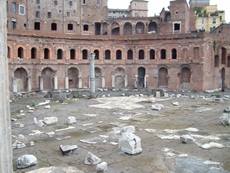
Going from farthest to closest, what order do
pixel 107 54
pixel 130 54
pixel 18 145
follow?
pixel 130 54 < pixel 107 54 < pixel 18 145

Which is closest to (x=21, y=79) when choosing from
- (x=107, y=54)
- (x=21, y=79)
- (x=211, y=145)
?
(x=21, y=79)

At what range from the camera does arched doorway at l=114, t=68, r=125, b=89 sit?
146 ft

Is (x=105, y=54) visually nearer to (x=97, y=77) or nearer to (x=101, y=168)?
(x=97, y=77)

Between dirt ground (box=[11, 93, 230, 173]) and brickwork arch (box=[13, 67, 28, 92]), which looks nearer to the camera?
dirt ground (box=[11, 93, 230, 173])

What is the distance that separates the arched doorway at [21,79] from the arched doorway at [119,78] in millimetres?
11412

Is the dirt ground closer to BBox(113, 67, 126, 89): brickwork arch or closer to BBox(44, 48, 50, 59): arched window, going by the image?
BBox(44, 48, 50, 59): arched window

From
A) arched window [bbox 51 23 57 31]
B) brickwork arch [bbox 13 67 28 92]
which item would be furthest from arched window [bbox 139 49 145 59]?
brickwork arch [bbox 13 67 28 92]

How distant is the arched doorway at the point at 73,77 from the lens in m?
42.9

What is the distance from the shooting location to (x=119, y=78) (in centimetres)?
4450

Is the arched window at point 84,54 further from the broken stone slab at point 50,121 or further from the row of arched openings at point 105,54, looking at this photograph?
the broken stone slab at point 50,121

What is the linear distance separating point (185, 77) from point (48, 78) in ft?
54.3

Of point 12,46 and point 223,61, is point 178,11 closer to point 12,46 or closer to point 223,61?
point 223,61

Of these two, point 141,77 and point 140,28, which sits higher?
point 140,28

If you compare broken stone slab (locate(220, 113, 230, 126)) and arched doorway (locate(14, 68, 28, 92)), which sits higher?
arched doorway (locate(14, 68, 28, 92))
